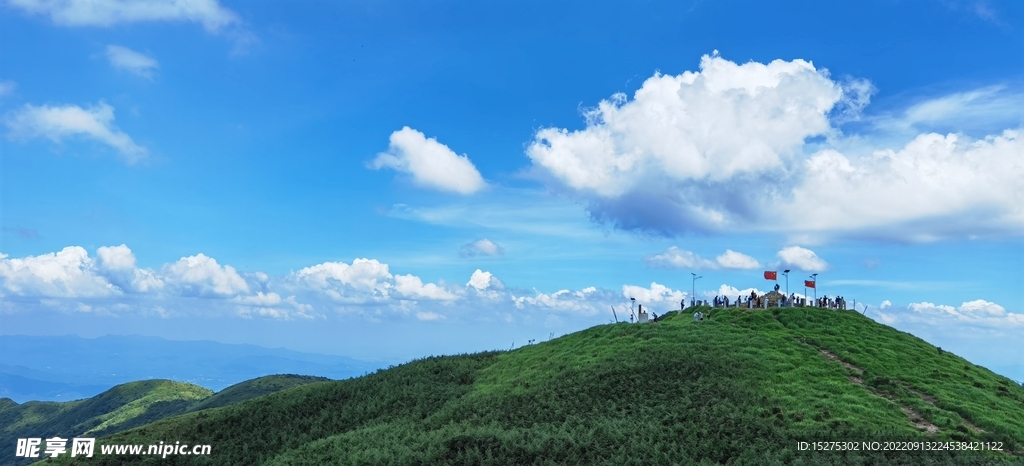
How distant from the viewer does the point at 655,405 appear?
1566 inches

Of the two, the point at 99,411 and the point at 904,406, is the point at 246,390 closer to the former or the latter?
the point at 99,411

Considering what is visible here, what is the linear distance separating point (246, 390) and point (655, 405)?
100590 millimetres

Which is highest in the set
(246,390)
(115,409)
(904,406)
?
(904,406)

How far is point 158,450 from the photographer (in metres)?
42.1

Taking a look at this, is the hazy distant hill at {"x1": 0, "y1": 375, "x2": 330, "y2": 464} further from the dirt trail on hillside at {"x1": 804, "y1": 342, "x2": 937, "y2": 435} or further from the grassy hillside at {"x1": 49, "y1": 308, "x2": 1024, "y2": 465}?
the dirt trail on hillside at {"x1": 804, "y1": 342, "x2": 937, "y2": 435}

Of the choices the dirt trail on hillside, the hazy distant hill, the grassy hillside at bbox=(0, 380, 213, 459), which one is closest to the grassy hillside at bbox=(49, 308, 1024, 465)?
the dirt trail on hillside

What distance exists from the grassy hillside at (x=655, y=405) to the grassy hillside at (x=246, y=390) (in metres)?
61.2

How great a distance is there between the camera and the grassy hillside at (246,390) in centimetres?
10756

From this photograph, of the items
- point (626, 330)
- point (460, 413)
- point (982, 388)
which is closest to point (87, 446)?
point (460, 413)

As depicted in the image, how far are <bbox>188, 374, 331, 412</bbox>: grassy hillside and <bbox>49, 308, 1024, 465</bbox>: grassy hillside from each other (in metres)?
61.2

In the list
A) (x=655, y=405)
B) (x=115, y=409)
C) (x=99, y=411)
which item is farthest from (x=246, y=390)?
(x=655, y=405)

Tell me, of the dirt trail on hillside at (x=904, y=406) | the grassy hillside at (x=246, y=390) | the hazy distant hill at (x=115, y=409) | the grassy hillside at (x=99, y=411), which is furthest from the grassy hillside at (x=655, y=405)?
the grassy hillside at (x=99, y=411)

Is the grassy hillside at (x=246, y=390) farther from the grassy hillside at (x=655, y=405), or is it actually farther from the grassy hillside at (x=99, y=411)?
the grassy hillside at (x=655, y=405)

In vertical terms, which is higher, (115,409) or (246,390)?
(246,390)
